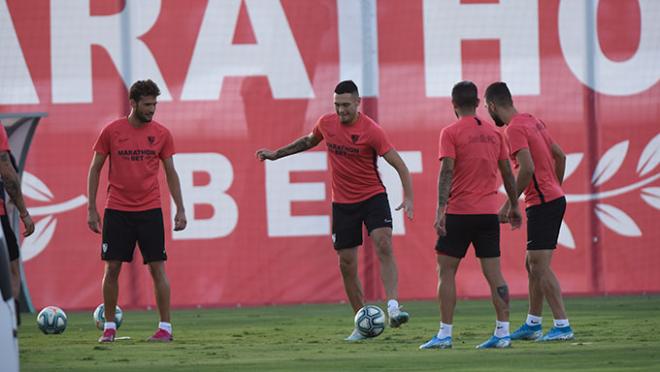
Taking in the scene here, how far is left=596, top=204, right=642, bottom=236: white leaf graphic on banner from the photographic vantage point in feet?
60.1

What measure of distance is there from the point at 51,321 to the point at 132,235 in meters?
1.80

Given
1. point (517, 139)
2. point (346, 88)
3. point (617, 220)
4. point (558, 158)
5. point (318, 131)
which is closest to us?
point (517, 139)

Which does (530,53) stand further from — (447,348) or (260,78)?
(447,348)

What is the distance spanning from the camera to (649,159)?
60.3 ft

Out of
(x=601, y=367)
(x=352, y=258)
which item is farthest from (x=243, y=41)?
(x=601, y=367)

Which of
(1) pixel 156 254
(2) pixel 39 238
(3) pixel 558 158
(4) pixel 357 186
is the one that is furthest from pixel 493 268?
(2) pixel 39 238

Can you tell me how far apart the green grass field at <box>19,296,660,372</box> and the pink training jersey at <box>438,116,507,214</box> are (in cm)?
116

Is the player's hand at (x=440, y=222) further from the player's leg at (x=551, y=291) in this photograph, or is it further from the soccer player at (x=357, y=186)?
the soccer player at (x=357, y=186)

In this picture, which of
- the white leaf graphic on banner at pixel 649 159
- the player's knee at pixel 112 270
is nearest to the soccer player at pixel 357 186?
the player's knee at pixel 112 270

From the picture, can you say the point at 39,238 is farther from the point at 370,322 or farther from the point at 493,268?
the point at 493,268

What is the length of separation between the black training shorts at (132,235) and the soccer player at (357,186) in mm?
1615

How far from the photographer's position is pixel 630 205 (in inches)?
722

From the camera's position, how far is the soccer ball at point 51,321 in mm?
13797

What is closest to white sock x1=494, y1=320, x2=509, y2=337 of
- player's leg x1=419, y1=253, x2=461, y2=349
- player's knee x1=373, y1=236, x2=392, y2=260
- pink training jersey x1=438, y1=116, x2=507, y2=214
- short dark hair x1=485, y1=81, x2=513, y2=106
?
player's leg x1=419, y1=253, x2=461, y2=349
